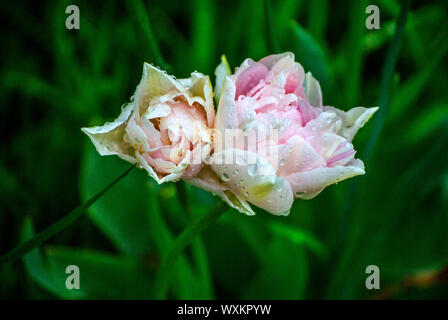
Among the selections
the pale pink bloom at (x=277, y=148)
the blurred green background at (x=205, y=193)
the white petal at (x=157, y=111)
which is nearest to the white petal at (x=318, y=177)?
the pale pink bloom at (x=277, y=148)

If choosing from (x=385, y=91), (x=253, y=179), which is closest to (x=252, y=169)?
(x=253, y=179)

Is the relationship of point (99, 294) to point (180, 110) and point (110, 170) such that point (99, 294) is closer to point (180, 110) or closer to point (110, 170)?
point (110, 170)

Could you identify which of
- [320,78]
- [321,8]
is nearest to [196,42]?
[321,8]

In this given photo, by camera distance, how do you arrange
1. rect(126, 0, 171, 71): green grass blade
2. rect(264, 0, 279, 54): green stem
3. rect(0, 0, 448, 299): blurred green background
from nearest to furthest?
rect(126, 0, 171, 71): green grass blade
rect(264, 0, 279, 54): green stem
rect(0, 0, 448, 299): blurred green background

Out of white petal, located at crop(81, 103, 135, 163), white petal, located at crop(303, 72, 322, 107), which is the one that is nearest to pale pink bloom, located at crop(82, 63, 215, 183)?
white petal, located at crop(81, 103, 135, 163)

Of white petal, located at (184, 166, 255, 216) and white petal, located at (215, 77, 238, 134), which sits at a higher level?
white petal, located at (215, 77, 238, 134)

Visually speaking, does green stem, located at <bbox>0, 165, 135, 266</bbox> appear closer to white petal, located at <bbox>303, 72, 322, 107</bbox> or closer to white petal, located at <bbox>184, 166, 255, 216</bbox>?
white petal, located at <bbox>184, 166, 255, 216</bbox>
